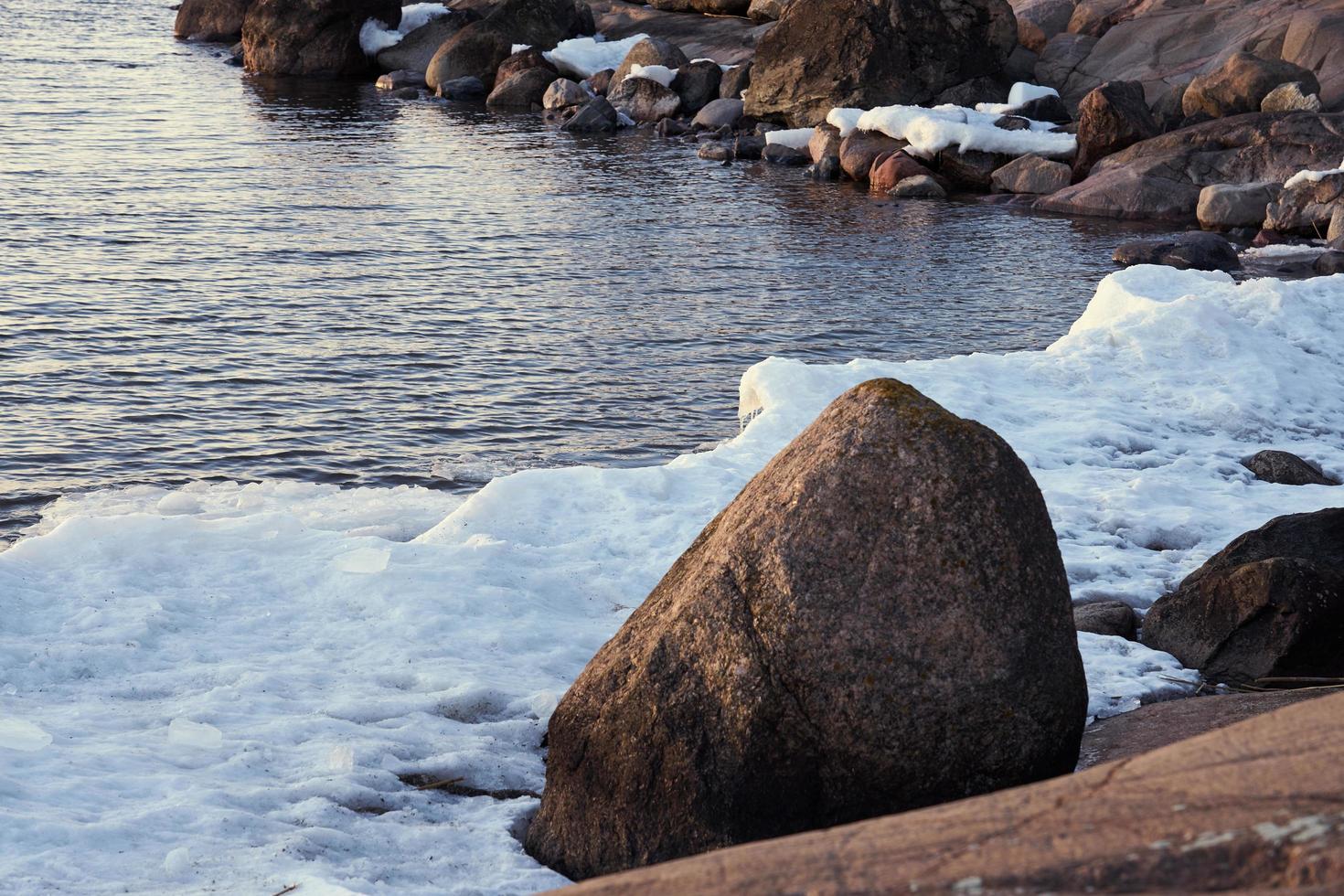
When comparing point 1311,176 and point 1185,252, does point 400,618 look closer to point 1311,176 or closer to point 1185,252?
point 1185,252

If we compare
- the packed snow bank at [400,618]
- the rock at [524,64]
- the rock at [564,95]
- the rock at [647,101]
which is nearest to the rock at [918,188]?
the rock at [647,101]

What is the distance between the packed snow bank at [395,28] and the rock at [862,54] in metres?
13.5

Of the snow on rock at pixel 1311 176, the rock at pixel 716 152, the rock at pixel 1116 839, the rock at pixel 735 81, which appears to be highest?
the rock at pixel 735 81

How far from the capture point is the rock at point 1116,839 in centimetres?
268

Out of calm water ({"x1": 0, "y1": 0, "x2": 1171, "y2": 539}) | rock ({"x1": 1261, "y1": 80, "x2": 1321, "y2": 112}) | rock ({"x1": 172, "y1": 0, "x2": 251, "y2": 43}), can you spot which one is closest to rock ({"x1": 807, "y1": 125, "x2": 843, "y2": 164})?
calm water ({"x1": 0, "y1": 0, "x2": 1171, "y2": 539})

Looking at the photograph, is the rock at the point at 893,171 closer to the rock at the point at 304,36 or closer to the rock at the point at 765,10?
the rock at the point at 765,10

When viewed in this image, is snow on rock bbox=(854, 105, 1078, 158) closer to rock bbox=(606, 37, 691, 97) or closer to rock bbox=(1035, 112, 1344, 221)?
rock bbox=(1035, 112, 1344, 221)

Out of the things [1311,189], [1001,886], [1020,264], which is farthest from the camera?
[1311,189]

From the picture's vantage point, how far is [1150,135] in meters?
26.6

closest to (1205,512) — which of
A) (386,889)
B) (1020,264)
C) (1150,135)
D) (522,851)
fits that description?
(522,851)

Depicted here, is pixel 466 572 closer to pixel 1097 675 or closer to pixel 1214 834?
pixel 1097 675

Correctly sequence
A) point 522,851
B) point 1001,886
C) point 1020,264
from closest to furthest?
point 1001,886, point 522,851, point 1020,264

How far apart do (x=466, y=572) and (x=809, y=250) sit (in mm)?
14433

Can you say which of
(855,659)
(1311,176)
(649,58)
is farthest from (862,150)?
(855,659)
